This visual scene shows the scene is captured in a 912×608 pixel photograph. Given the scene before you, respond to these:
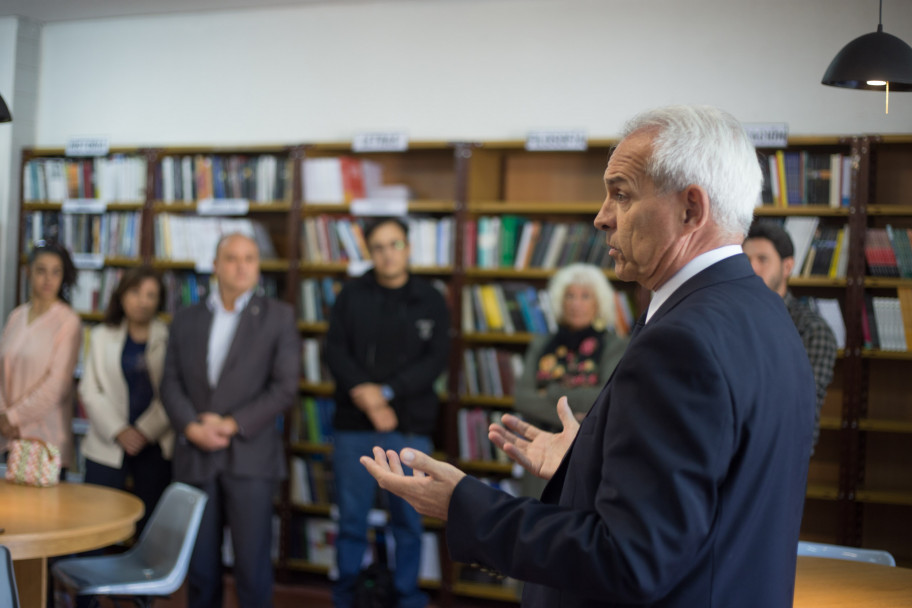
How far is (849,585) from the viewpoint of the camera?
2170mm

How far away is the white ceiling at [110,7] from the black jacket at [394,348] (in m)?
2.02

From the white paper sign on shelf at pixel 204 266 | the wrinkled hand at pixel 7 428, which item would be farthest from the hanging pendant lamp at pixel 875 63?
the wrinkled hand at pixel 7 428

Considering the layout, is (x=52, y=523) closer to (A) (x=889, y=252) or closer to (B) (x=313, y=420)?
(B) (x=313, y=420)

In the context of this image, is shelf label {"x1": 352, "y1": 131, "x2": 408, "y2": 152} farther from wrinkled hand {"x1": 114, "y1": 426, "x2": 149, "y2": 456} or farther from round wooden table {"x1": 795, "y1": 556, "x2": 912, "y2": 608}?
round wooden table {"x1": 795, "y1": 556, "x2": 912, "y2": 608}

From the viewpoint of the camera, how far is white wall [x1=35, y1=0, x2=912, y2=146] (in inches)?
176

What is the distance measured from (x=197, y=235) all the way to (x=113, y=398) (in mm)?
1287

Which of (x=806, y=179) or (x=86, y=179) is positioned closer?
(x=806, y=179)

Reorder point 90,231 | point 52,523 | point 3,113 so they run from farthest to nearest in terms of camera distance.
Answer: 1. point 90,231
2. point 3,113
3. point 52,523

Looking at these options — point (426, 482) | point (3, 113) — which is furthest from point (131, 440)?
point (426, 482)

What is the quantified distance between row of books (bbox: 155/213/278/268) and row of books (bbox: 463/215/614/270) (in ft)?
4.34

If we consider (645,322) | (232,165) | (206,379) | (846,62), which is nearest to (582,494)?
(645,322)

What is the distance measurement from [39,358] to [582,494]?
3717 mm

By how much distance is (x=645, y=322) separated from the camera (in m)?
1.37

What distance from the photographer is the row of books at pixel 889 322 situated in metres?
4.08
